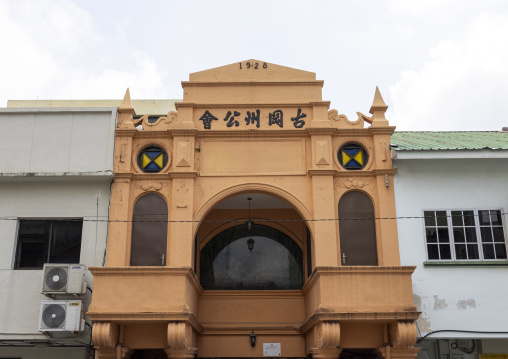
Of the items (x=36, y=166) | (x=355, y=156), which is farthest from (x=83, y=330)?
(x=355, y=156)

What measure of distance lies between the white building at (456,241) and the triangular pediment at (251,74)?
3.57 metres

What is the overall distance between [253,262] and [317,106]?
5641mm

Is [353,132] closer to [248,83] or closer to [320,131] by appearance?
[320,131]

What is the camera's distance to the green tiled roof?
53.9 ft

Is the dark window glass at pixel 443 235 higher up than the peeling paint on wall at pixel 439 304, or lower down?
higher up

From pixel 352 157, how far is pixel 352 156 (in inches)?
1.3

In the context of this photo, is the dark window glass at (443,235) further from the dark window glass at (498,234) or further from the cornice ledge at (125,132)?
the cornice ledge at (125,132)

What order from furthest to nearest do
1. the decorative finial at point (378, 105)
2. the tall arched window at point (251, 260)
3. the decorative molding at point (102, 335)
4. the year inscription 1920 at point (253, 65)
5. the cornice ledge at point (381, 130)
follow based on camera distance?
the tall arched window at point (251, 260)
the year inscription 1920 at point (253, 65)
the decorative finial at point (378, 105)
the cornice ledge at point (381, 130)
the decorative molding at point (102, 335)

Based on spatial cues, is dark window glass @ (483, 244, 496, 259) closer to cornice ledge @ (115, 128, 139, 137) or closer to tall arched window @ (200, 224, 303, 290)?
tall arched window @ (200, 224, 303, 290)

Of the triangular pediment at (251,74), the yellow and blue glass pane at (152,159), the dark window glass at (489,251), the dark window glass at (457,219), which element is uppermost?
the triangular pediment at (251,74)

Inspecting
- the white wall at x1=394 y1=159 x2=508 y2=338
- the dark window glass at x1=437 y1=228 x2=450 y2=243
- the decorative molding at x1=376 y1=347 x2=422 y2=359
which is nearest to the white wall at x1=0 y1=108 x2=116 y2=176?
the white wall at x1=394 y1=159 x2=508 y2=338

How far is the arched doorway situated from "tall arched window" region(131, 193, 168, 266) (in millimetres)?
2966

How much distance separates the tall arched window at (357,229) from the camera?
15.7 m

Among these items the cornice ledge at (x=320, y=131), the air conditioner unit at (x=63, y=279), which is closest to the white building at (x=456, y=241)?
the cornice ledge at (x=320, y=131)
